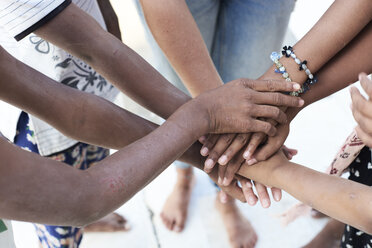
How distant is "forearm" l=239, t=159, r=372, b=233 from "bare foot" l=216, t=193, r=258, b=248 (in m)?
0.48

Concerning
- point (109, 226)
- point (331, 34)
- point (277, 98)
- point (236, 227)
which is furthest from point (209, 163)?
point (109, 226)

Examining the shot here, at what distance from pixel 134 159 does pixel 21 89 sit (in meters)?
0.30

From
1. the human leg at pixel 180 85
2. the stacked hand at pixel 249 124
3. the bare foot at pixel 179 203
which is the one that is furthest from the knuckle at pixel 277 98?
the bare foot at pixel 179 203

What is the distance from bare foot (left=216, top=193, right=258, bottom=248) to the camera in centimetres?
155

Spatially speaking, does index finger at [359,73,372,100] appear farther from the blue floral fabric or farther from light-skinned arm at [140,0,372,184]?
the blue floral fabric

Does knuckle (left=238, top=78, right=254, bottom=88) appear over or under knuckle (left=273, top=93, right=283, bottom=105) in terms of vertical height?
over

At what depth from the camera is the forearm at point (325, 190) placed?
0.87 m

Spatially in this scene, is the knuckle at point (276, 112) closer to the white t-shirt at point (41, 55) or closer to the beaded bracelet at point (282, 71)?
the beaded bracelet at point (282, 71)

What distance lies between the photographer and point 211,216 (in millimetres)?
1664

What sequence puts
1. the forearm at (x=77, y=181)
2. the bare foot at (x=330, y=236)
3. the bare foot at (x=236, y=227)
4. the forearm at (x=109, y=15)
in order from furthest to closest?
1. the bare foot at (x=236, y=227)
2. the bare foot at (x=330, y=236)
3. the forearm at (x=109, y=15)
4. the forearm at (x=77, y=181)

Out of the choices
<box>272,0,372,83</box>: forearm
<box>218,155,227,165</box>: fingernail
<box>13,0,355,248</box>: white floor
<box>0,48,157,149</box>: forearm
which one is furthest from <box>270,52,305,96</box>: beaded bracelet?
<box>13,0,355,248</box>: white floor

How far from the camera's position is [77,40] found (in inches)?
39.9

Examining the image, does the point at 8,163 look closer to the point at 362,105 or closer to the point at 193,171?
the point at 362,105

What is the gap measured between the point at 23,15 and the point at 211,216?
3.53 ft
